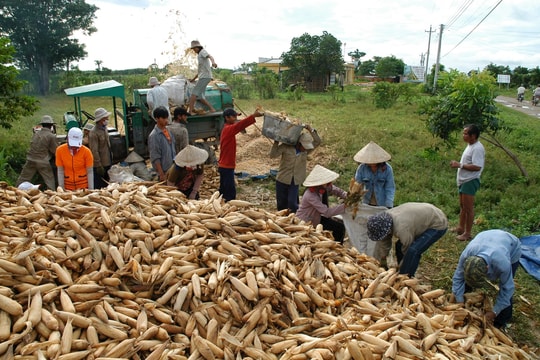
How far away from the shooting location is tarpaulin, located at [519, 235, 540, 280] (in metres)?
5.58

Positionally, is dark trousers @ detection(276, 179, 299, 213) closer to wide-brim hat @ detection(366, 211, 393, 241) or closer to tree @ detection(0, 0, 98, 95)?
wide-brim hat @ detection(366, 211, 393, 241)

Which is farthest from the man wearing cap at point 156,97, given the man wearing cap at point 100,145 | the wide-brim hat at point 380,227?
the wide-brim hat at point 380,227

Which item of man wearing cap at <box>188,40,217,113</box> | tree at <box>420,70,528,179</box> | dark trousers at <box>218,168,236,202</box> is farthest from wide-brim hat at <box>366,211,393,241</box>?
tree at <box>420,70,528,179</box>

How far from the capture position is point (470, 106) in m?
9.06

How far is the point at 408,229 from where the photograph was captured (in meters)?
4.45

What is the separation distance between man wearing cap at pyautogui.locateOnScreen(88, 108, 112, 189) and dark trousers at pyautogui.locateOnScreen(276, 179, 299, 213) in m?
2.73

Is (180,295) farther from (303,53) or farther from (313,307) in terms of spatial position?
(303,53)

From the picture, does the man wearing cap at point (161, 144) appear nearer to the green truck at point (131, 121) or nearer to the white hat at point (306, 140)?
the white hat at point (306, 140)

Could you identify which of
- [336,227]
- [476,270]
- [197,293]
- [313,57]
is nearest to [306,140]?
[336,227]

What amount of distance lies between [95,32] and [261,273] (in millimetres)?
32058

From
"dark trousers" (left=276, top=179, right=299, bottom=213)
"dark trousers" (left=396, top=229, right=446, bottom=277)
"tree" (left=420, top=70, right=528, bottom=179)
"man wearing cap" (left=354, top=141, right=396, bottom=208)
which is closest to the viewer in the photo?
"dark trousers" (left=396, top=229, right=446, bottom=277)

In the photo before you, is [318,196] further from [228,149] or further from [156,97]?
[156,97]

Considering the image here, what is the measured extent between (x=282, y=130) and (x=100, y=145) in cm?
302

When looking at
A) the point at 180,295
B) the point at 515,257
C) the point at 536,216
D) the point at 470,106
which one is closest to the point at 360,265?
the point at 515,257
